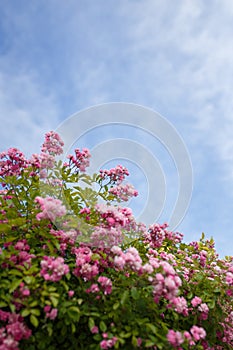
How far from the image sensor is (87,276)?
257 centimetres

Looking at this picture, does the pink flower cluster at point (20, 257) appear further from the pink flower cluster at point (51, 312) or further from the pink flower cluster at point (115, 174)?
the pink flower cluster at point (115, 174)

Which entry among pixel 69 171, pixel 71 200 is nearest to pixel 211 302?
pixel 71 200

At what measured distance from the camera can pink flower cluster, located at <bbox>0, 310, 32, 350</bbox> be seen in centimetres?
221

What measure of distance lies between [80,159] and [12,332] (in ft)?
6.33

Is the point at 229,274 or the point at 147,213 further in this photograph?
the point at 147,213

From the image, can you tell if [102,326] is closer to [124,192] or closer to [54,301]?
[54,301]

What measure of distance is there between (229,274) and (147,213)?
994 mm

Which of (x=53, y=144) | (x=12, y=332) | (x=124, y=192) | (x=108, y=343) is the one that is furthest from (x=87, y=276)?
(x=53, y=144)

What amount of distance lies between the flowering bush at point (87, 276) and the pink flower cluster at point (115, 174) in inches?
0.5

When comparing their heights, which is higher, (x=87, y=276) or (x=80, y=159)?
(x=80, y=159)

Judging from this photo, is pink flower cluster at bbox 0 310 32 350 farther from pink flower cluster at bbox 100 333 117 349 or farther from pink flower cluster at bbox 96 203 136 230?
pink flower cluster at bbox 96 203 136 230

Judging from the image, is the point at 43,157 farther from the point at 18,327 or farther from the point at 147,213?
the point at 18,327

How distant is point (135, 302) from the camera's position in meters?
2.65

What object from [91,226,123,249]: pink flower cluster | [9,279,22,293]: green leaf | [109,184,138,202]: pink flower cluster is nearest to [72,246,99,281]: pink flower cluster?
[91,226,123,249]: pink flower cluster
